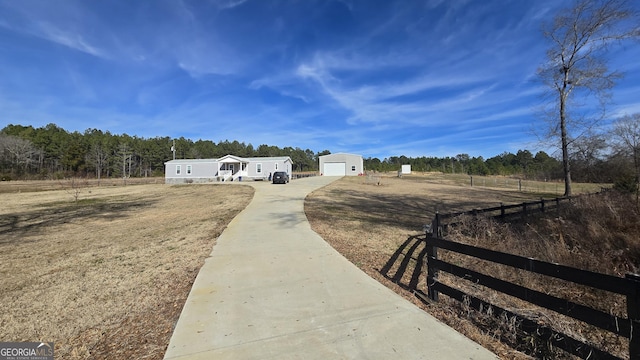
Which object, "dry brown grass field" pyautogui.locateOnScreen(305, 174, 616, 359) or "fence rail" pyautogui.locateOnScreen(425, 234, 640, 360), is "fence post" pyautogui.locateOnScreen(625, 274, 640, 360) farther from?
"dry brown grass field" pyautogui.locateOnScreen(305, 174, 616, 359)

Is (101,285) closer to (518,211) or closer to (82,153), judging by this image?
(518,211)

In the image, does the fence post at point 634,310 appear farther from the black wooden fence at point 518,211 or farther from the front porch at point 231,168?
the front porch at point 231,168

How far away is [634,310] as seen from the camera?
8.32 feet

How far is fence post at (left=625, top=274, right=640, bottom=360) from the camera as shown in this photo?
8.23 feet

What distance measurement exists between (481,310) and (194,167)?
146 feet

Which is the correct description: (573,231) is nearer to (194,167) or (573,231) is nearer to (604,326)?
(604,326)

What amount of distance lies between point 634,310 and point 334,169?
177 feet

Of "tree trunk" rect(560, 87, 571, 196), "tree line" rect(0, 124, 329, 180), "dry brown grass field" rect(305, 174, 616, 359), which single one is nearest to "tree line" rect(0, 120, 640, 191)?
"tree line" rect(0, 124, 329, 180)

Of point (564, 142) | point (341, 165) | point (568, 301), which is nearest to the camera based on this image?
point (568, 301)

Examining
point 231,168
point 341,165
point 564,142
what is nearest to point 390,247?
point 564,142

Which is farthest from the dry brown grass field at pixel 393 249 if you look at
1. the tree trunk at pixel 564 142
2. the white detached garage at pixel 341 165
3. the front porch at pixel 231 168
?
the white detached garage at pixel 341 165

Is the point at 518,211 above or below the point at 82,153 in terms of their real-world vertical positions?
below

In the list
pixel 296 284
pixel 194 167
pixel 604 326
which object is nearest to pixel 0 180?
pixel 194 167

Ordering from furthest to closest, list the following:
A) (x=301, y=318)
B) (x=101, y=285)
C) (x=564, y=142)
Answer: (x=564, y=142)
(x=101, y=285)
(x=301, y=318)
